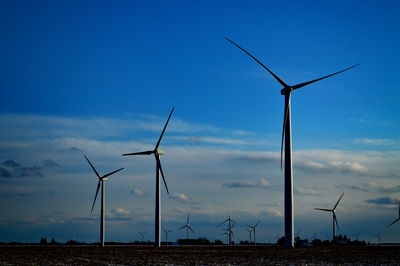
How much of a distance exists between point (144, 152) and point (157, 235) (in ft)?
59.7

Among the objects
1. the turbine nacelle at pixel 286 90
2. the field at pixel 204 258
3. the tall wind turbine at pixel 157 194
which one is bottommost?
the field at pixel 204 258

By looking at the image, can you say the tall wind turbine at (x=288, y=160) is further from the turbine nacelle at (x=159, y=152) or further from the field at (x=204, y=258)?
the turbine nacelle at (x=159, y=152)

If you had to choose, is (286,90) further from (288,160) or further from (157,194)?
(157,194)

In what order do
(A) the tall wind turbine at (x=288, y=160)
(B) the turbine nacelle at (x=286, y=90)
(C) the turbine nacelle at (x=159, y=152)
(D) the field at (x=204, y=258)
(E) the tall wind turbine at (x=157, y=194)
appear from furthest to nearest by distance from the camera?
(C) the turbine nacelle at (x=159, y=152) → (E) the tall wind turbine at (x=157, y=194) → (B) the turbine nacelle at (x=286, y=90) → (A) the tall wind turbine at (x=288, y=160) → (D) the field at (x=204, y=258)

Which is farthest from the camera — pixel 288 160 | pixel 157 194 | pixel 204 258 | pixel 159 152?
pixel 159 152

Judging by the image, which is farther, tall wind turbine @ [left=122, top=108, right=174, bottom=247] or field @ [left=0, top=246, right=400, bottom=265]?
tall wind turbine @ [left=122, top=108, right=174, bottom=247]

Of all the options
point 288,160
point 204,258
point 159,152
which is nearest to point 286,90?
point 288,160

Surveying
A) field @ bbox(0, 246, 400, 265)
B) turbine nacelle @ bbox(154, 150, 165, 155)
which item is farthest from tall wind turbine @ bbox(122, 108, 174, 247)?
field @ bbox(0, 246, 400, 265)

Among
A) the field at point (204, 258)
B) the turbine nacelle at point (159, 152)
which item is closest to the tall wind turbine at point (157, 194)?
the turbine nacelle at point (159, 152)

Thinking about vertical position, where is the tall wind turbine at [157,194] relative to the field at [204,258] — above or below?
above

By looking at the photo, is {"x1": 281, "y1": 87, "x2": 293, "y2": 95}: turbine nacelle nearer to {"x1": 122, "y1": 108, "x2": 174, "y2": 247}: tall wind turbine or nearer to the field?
the field

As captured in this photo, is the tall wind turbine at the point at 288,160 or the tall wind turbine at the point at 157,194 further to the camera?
the tall wind turbine at the point at 157,194

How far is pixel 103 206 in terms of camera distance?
11762cm

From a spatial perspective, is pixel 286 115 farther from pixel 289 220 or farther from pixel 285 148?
pixel 289 220
